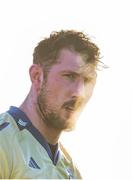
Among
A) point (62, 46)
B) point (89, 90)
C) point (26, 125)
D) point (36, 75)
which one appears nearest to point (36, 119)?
point (26, 125)

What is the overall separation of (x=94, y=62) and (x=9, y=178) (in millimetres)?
1380

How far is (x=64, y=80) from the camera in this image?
16.4 feet

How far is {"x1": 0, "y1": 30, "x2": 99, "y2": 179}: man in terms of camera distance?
4965 mm

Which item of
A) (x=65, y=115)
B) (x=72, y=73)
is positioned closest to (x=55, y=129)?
(x=65, y=115)

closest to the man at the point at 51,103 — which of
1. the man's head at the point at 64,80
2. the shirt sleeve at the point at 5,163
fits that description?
the man's head at the point at 64,80

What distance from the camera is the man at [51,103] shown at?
195 inches

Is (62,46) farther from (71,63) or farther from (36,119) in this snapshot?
(36,119)

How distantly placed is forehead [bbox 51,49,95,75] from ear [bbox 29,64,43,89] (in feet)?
0.44

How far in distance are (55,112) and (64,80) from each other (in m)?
0.29

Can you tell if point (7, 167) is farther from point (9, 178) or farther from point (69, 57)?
point (69, 57)

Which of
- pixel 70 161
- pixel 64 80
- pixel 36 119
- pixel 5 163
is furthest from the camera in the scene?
pixel 70 161

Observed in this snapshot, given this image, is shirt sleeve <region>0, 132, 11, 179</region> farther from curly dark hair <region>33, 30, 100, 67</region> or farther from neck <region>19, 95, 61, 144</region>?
curly dark hair <region>33, 30, 100, 67</region>

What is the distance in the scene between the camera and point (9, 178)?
457cm

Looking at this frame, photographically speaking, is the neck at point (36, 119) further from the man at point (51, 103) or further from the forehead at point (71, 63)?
the forehead at point (71, 63)
